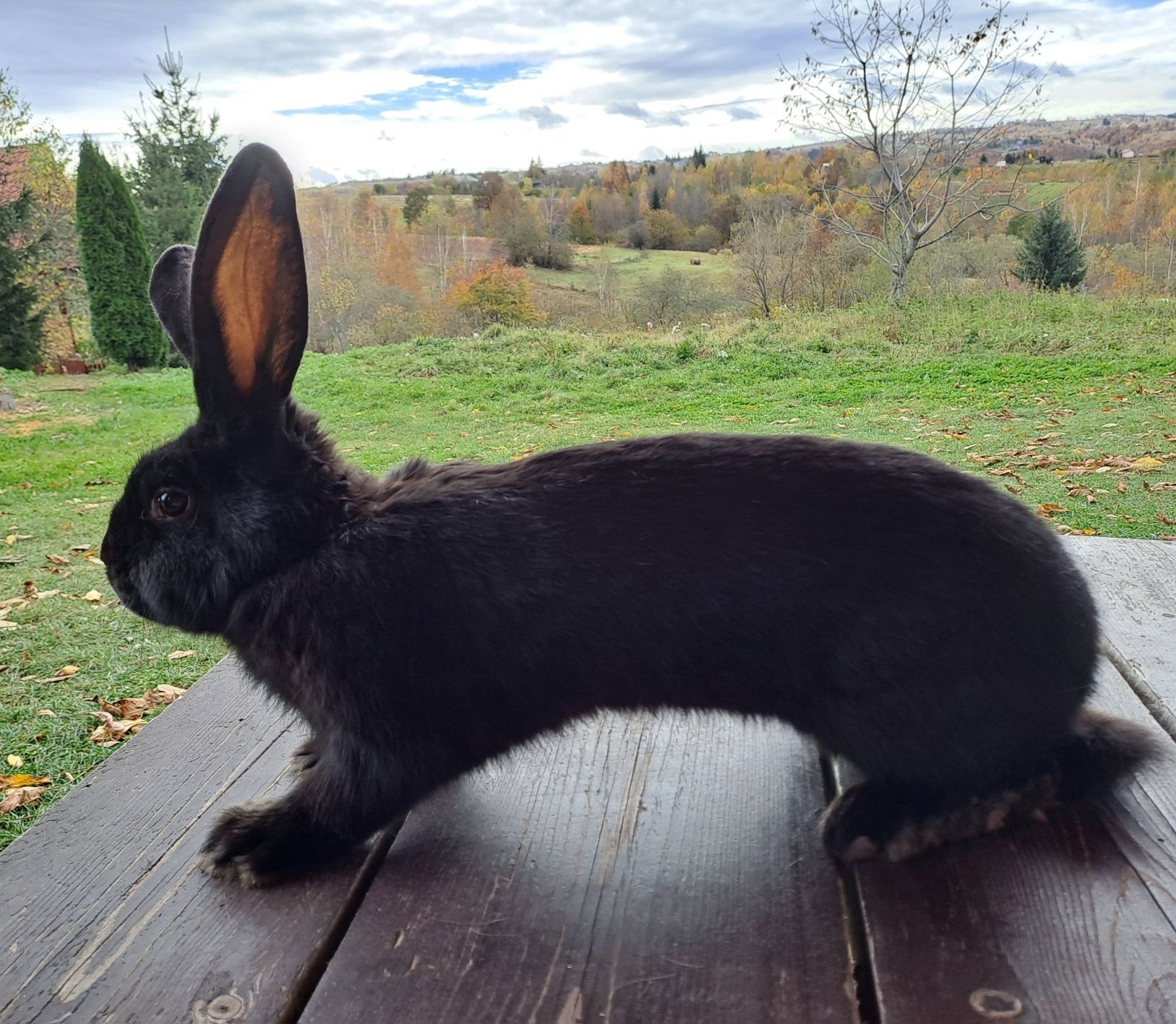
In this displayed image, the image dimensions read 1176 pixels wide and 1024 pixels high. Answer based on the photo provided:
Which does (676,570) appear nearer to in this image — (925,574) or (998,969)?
(925,574)

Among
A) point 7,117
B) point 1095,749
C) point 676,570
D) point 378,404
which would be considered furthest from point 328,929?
point 7,117

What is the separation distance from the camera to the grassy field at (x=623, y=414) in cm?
318

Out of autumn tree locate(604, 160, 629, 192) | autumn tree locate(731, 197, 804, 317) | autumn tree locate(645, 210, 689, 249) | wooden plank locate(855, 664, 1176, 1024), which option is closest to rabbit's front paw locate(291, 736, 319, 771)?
wooden plank locate(855, 664, 1176, 1024)

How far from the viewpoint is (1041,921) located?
0.92m

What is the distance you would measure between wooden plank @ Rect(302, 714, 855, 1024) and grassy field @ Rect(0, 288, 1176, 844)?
2.04 feet

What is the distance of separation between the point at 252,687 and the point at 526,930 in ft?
1.92

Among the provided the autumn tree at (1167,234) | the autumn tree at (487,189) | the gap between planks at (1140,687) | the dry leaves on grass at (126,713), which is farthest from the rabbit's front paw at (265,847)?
the autumn tree at (1167,234)

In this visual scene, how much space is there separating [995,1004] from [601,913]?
39 centimetres

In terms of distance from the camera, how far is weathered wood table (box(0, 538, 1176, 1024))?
845 millimetres

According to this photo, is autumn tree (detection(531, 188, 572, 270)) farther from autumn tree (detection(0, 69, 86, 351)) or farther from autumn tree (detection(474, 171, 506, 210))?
autumn tree (detection(0, 69, 86, 351))

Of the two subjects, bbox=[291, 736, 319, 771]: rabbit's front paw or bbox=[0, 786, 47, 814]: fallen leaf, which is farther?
bbox=[0, 786, 47, 814]: fallen leaf

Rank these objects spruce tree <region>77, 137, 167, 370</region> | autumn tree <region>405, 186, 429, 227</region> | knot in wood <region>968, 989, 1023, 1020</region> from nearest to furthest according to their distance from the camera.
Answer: knot in wood <region>968, 989, 1023, 1020</region>, spruce tree <region>77, 137, 167, 370</region>, autumn tree <region>405, 186, 429, 227</region>

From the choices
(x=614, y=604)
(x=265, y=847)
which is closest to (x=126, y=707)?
(x=265, y=847)

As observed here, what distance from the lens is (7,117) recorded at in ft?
38.9
